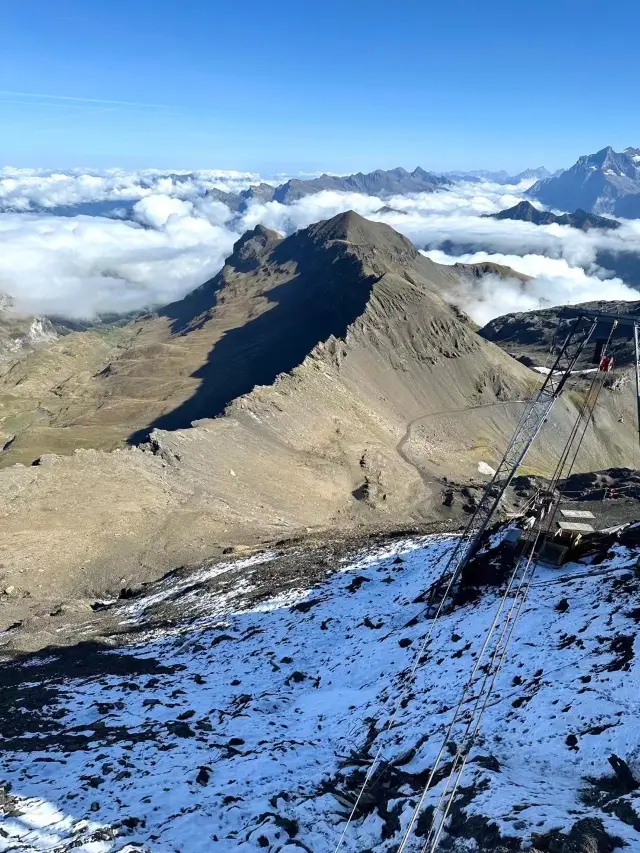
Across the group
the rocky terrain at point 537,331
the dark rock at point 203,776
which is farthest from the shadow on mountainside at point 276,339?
the dark rock at point 203,776

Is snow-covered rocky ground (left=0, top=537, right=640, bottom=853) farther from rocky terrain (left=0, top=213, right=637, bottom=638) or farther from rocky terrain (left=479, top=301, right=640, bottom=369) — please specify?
rocky terrain (left=479, top=301, right=640, bottom=369)

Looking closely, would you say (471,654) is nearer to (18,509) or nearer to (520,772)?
(520,772)

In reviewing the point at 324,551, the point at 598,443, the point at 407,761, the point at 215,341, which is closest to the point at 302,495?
the point at 324,551

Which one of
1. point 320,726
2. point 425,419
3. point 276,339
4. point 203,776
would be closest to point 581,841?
point 320,726

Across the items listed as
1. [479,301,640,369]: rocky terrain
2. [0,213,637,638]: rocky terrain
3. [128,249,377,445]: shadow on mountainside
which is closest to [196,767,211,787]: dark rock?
[0,213,637,638]: rocky terrain

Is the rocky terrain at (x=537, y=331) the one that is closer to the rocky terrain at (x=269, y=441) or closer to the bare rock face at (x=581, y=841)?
the rocky terrain at (x=269, y=441)
